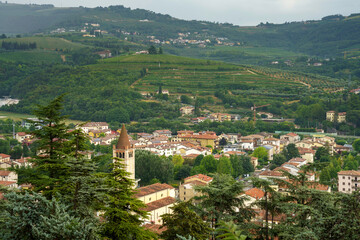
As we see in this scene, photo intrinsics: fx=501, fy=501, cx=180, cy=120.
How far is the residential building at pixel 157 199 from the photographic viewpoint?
3284 centimetres

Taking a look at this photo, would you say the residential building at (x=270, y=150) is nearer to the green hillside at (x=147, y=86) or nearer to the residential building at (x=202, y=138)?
the residential building at (x=202, y=138)

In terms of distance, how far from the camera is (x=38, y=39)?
14038 cm

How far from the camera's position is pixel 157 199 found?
36.1 metres

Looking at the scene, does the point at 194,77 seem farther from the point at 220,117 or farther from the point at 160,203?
the point at 160,203

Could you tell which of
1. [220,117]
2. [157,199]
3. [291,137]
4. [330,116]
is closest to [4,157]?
[157,199]

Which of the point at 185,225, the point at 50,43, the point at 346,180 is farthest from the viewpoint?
the point at 50,43

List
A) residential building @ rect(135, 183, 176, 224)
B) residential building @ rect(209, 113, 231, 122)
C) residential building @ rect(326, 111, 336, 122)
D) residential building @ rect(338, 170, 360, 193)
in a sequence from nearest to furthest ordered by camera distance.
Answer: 1. residential building @ rect(135, 183, 176, 224)
2. residential building @ rect(338, 170, 360, 193)
3. residential building @ rect(326, 111, 336, 122)
4. residential building @ rect(209, 113, 231, 122)

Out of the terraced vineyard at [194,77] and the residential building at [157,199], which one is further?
the terraced vineyard at [194,77]

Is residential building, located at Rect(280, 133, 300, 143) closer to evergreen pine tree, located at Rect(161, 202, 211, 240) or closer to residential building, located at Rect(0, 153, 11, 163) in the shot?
residential building, located at Rect(0, 153, 11, 163)

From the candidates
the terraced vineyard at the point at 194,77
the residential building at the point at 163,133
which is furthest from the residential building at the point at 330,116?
the residential building at the point at 163,133

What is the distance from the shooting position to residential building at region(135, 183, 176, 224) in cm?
3284

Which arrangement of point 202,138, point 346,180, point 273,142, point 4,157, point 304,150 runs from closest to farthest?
point 346,180 < point 4,157 < point 304,150 < point 273,142 < point 202,138

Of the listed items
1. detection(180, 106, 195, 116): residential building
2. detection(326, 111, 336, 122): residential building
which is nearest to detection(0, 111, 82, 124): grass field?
detection(180, 106, 195, 116): residential building

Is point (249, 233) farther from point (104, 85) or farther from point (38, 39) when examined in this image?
point (38, 39)
